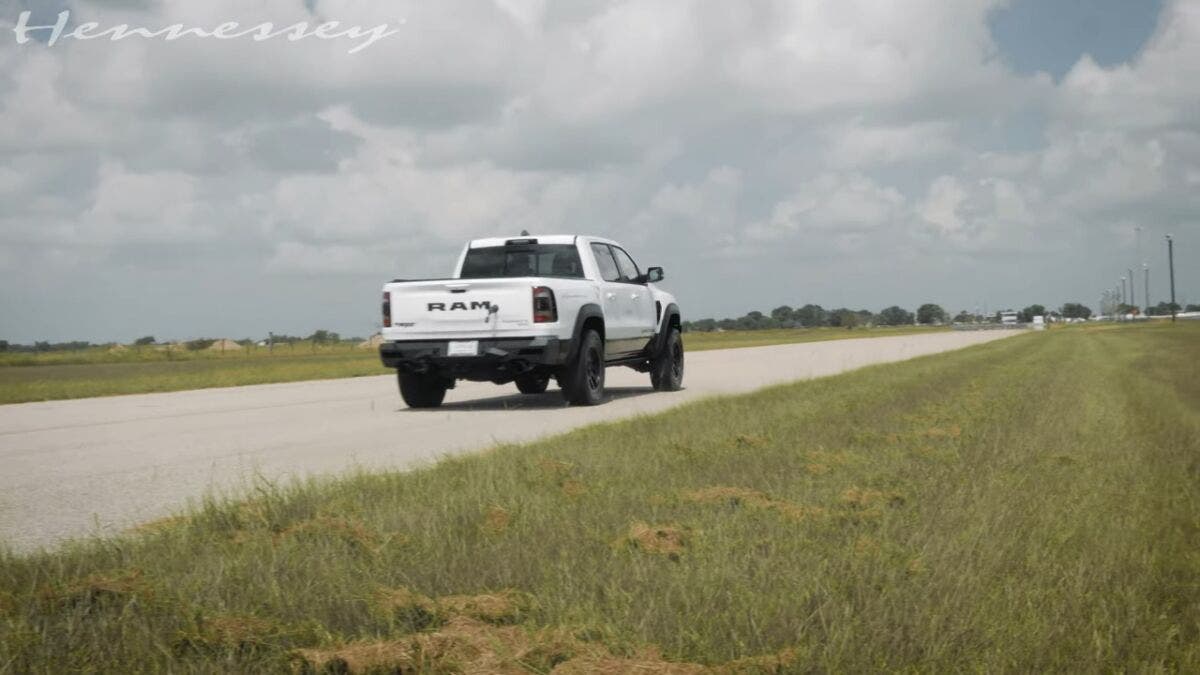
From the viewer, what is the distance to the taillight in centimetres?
1344

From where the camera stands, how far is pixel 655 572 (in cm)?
414

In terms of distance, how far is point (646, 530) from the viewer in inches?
190

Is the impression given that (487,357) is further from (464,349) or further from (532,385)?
(532,385)

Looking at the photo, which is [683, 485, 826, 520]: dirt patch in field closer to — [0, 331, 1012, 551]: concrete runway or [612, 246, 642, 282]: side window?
[0, 331, 1012, 551]: concrete runway

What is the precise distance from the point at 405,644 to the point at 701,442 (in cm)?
565

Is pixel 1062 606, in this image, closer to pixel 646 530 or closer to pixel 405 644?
pixel 646 530

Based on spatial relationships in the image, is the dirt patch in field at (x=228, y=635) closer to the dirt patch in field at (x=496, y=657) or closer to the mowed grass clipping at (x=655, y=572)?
the mowed grass clipping at (x=655, y=572)

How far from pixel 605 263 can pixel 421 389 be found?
3.27 m

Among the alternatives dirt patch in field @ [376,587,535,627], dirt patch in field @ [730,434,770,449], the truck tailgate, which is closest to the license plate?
the truck tailgate

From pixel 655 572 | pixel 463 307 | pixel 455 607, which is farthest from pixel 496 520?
pixel 463 307

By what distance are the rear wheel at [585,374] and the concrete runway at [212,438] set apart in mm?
238

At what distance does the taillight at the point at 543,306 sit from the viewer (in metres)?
13.4

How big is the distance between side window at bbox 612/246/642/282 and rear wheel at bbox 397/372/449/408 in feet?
10.5

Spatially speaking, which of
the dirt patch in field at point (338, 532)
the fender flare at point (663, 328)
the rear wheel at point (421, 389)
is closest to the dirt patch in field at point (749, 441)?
the dirt patch in field at point (338, 532)
